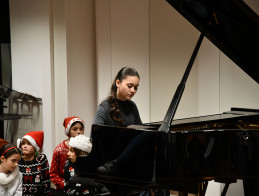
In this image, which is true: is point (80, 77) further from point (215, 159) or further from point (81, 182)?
point (215, 159)

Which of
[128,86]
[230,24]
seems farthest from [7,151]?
[230,24]

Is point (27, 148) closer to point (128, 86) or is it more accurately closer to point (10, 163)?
point (10, 163)

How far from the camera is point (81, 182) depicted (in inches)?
151

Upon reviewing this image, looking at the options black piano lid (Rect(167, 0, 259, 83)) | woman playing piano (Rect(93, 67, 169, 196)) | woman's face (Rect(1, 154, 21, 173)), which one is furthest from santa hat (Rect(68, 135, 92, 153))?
black piano lid (Rect(167, 0, 259, 83))

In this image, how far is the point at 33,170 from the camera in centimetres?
420

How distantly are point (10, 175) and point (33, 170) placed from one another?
419 mm

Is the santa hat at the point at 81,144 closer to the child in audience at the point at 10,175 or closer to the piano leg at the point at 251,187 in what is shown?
the child in audience at the point at 10,175

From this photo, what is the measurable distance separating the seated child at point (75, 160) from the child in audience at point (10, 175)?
0.44 m

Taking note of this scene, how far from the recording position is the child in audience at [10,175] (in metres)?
3.78

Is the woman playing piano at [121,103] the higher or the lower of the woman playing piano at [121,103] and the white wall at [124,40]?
the lower

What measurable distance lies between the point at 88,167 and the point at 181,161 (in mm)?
610

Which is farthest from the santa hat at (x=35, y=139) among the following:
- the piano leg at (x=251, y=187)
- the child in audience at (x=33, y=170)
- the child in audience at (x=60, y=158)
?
the piano leg at (x=251, y=187)

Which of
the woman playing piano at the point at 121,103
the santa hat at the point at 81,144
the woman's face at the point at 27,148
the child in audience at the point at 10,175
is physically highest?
the woman playing piano at the point at 121,103

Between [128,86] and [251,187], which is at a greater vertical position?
[128,86]
